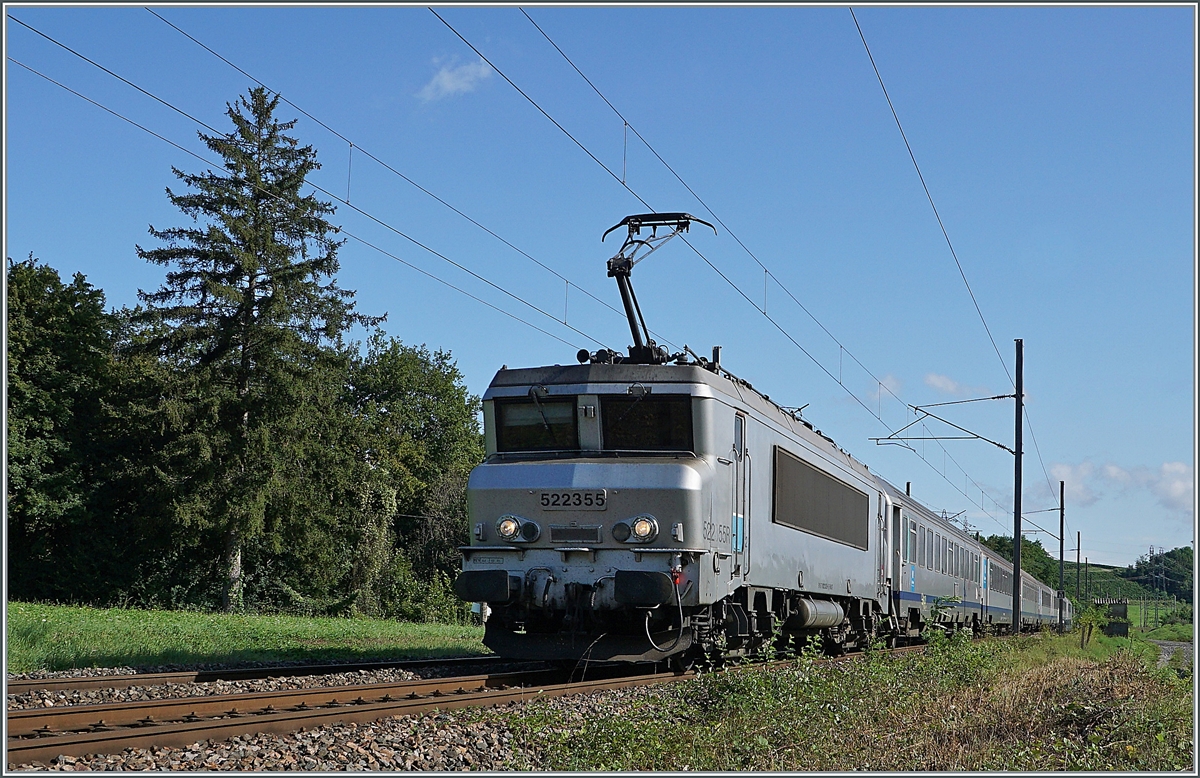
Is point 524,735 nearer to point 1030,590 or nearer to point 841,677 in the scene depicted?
point 841,677

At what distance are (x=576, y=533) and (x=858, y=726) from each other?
3930mm

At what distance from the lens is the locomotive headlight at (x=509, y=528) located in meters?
12.4

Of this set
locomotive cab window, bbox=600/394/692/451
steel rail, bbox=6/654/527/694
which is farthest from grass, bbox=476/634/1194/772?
steel rail, bbox=6/654/527/694

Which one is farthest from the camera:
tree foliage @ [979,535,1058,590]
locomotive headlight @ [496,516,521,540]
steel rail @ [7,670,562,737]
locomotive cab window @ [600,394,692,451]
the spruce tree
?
tree foliage @ [979,535,1058,590]

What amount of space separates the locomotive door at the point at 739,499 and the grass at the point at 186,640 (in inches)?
263

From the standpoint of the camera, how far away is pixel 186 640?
1878cm

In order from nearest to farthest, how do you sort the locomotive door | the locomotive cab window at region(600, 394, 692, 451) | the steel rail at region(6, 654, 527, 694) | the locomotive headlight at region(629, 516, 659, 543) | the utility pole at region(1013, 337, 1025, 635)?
1. the steel rail at region(6, 654, 527, 694)
2. the locomotive headlight at region(629, 516, 659, 543)
3. the locomotive cab window at region(600, 394, 692, 451)
4. the locomotive door
5. the utility pole at region(1013, 337, 1025, 635)

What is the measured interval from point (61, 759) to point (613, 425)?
7073 mm

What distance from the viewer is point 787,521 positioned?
1501cm

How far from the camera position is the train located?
39.4ft

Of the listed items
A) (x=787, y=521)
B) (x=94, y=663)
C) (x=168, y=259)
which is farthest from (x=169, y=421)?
(x=787, y=521)

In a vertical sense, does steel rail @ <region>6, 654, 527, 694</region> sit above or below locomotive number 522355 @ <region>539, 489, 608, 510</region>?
below

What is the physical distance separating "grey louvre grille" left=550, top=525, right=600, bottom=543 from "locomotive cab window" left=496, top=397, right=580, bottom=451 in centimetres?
113

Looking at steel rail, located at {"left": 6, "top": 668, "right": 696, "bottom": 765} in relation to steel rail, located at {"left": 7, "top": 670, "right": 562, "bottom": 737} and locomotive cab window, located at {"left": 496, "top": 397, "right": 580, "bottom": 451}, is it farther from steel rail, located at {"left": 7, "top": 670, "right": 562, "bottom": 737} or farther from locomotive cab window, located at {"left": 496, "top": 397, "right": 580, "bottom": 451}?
locomotive cab window, located at {"left": 496, "top": 397, "right": 580, "bottom": 451}
